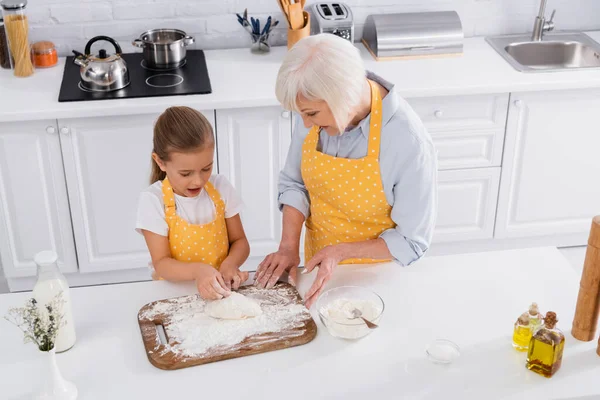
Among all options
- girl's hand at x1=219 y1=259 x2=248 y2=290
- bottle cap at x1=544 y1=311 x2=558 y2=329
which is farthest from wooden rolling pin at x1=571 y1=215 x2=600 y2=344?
girl's hand at x1=219 y1=259 x2=248 y2=290

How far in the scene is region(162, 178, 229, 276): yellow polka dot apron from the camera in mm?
2137

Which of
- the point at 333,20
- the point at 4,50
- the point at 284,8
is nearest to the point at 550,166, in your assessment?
the point at 333,20

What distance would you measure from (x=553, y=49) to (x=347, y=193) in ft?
6.66

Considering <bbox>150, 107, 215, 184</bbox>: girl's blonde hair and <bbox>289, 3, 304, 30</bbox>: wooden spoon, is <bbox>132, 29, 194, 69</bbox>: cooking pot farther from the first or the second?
<bbox>150, 107, 215, 184</bbox>: girl's blonde hair

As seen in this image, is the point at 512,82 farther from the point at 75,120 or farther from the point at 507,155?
the point at 75,120

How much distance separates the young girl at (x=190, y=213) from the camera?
2.03 metres

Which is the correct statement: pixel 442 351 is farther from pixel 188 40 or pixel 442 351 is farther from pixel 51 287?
pixel 188 40

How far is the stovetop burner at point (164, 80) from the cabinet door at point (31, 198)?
426 millimetres

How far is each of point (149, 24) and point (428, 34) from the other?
1.23 metres

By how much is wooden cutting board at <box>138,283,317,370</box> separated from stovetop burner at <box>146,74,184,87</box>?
1.45 metres

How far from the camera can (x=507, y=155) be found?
346cm

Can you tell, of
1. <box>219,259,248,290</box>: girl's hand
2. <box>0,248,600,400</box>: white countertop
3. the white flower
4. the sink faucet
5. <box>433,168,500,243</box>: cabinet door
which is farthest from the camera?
the sink faucet

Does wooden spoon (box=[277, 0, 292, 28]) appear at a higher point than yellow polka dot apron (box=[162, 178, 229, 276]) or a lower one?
higher

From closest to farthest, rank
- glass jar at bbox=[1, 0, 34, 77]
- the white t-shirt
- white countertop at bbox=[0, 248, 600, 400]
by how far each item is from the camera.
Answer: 1. white countertop at bbox=[0, 248, 600, 400]
2. the white t-shirt
3. glass jar at bbox=[1, 0, 34, 77]
